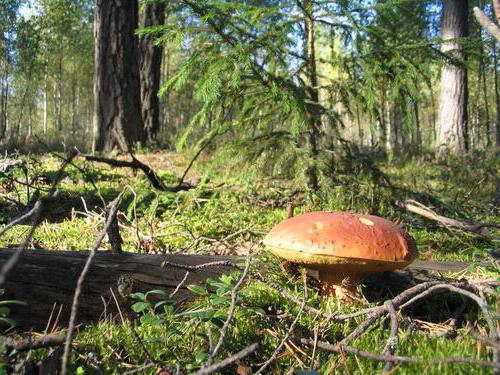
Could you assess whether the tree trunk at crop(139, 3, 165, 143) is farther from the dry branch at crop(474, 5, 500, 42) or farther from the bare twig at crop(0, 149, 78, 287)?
the bare twig at crop(0, 149, 78, 287)

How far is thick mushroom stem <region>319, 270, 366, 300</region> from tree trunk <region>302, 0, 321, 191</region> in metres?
2.03

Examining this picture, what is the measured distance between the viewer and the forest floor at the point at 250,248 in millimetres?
1752

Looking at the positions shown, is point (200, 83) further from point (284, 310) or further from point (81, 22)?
point (81, 22)

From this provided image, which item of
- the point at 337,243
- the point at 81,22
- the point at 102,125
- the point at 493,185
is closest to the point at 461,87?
the point at 493,185

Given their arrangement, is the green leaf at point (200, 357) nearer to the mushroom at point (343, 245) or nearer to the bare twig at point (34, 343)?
the bare twig at point (34, 343)

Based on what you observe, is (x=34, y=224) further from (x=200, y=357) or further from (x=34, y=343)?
(x=200, y=357)

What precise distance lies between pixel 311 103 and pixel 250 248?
2.14 m

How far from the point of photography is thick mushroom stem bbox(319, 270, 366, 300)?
2322mm

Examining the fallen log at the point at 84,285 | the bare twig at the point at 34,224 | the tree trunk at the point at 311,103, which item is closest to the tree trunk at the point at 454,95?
the tree trunk at the point at 311,103

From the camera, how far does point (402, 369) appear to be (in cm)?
158

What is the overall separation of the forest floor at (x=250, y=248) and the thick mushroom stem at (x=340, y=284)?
9 centimetres

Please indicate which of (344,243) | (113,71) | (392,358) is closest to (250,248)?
(344,243)

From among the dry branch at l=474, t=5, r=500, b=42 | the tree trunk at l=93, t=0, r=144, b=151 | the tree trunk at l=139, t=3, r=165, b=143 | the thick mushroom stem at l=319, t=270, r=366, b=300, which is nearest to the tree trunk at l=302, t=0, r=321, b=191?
the thick mushroom stem at l=319, t=270, r=366, b=300

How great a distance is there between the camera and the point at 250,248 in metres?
2.72
